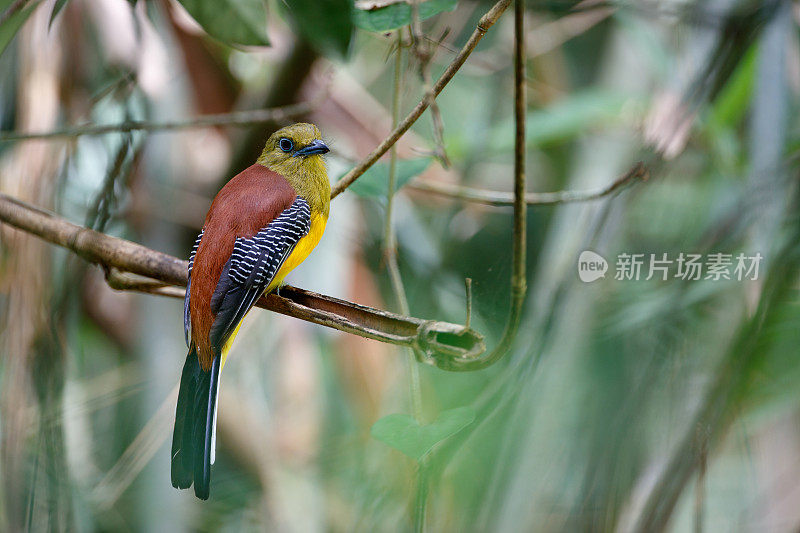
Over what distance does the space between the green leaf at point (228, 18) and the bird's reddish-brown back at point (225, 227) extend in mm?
187

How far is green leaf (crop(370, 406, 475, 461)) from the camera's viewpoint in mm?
568

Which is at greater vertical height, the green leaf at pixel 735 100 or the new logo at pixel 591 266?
the green leaf at pixel 735 100

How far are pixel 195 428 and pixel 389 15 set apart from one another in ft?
1.38

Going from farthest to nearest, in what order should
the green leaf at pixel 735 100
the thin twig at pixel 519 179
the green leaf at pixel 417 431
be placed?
1. the green leaf at pixel 735 100
2. the thin twig at pixel 519 179
3. the green leaf at pixel 417 431

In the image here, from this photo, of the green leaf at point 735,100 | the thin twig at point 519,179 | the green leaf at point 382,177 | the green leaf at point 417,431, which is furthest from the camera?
the green leaf at point 735,100

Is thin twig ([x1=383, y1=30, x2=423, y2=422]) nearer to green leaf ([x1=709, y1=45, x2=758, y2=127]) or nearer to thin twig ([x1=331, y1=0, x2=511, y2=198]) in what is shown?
thin twig ([x1=331, y1=0, x2=511, y2=198])

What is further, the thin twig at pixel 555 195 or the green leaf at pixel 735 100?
the green leaf at pixel 735 100

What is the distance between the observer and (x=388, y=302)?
1063mm

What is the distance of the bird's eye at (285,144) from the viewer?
655 millimetres

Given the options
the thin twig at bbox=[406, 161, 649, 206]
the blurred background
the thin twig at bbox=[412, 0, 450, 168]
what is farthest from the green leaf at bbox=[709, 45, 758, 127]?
the thin twig at bbox=[412, 0, 450, 168]

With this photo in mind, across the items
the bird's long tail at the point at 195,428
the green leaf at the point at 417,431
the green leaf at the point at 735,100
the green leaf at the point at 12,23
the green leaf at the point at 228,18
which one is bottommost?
the bird's long tail at the point at 195,428

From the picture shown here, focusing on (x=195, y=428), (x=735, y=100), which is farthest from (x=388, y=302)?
(x=735, y=100)

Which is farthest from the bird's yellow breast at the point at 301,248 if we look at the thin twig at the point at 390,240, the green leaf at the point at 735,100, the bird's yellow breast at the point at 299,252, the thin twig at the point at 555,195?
the green leaf at the point at 735,100

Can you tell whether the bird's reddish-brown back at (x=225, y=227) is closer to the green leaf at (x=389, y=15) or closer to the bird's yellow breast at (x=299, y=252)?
the bird's yellow breast at (x=299, y=252)
